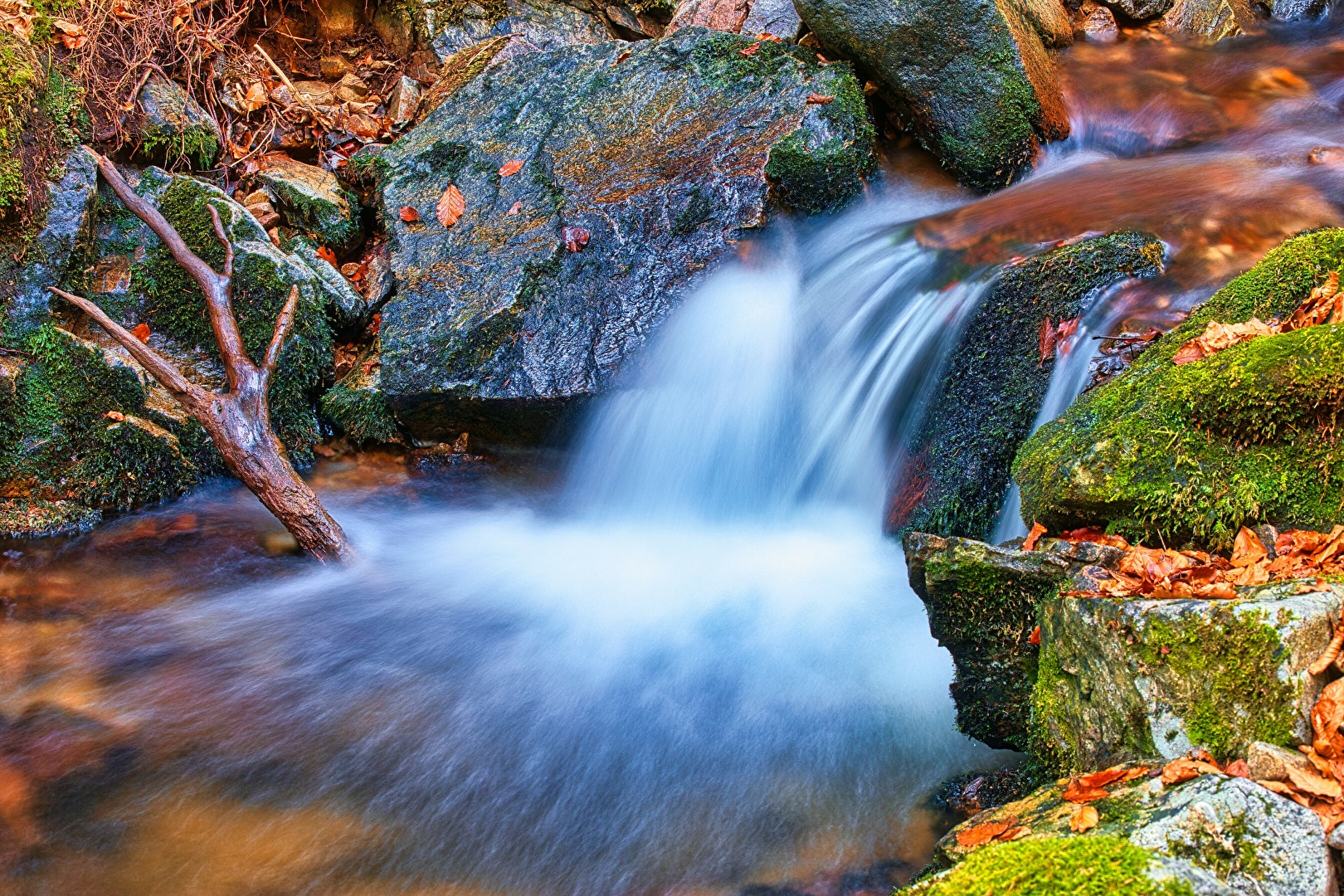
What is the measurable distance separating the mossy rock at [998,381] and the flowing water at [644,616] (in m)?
0.14

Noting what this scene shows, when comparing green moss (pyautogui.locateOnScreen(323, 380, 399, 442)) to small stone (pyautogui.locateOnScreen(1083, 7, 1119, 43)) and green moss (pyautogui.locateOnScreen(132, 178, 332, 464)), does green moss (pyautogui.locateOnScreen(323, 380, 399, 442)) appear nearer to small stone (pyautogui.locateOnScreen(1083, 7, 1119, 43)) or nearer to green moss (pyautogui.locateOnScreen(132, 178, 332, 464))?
green moss (pyautogui.locateOnScreen(132, 178, 332, 464))

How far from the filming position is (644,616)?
14.4ft

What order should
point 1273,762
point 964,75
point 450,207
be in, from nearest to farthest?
point 1273,762, point 964,75, point 450,207

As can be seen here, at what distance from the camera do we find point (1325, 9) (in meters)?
7.46

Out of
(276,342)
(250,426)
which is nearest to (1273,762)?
(250,426)

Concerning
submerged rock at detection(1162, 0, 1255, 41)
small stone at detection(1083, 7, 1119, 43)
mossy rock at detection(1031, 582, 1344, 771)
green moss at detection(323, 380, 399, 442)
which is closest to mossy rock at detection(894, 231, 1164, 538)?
mossy rock at detection(1031, 582, 1344, 771)

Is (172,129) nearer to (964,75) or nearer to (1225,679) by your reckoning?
(964,75)

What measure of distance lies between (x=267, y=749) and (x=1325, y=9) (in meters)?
9.68

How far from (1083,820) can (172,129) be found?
7.22m

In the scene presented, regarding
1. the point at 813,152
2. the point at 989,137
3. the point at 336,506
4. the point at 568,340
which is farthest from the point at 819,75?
the point at 336,506

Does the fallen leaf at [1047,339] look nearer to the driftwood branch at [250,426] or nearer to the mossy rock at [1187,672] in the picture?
the mossy rock at [1187,672]

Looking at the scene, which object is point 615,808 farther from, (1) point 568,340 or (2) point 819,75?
(2) point 819,75

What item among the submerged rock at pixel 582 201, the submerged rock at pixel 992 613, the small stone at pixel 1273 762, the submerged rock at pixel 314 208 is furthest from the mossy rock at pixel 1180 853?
the submerged rock at pixel 314 208

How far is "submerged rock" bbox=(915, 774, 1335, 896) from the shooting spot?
5.19 ft
